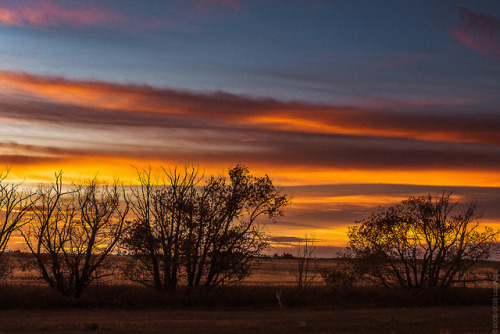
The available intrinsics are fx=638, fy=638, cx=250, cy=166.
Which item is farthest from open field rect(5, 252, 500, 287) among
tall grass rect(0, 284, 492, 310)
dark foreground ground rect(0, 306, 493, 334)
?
dark foreground ground rect(0, 306, 493, 334)

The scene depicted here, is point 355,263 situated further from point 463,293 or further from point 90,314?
point 90,314

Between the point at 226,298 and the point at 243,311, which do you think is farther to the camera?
the point at 226,298

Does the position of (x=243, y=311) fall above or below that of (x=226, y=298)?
below

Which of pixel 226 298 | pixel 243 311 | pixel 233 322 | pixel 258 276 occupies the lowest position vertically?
pixel 233 322

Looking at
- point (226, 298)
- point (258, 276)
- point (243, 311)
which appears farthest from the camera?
point (258, 276)

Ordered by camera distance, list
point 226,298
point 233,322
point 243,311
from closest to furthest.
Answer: point 233,322
point 243,311
point 226,298

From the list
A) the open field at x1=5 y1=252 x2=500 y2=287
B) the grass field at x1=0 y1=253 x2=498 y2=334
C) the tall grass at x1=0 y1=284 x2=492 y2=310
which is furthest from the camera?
the open field at x1=5 y1=252 x2=500 y2=287

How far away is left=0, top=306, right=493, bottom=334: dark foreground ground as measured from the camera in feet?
105

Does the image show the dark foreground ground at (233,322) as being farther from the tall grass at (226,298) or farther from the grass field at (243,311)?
the tall grass at (226,298)

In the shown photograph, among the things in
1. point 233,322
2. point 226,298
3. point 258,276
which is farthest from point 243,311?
point 258,276

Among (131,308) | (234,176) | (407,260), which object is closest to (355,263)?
(407,260)

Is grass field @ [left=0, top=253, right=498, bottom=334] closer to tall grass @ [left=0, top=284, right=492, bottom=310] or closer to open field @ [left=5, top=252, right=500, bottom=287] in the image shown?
tall grass @ [left=0, top=284, right=492, bottom=310]

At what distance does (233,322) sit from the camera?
3594cm

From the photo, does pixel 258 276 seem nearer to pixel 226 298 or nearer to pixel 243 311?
pixel 226 298
